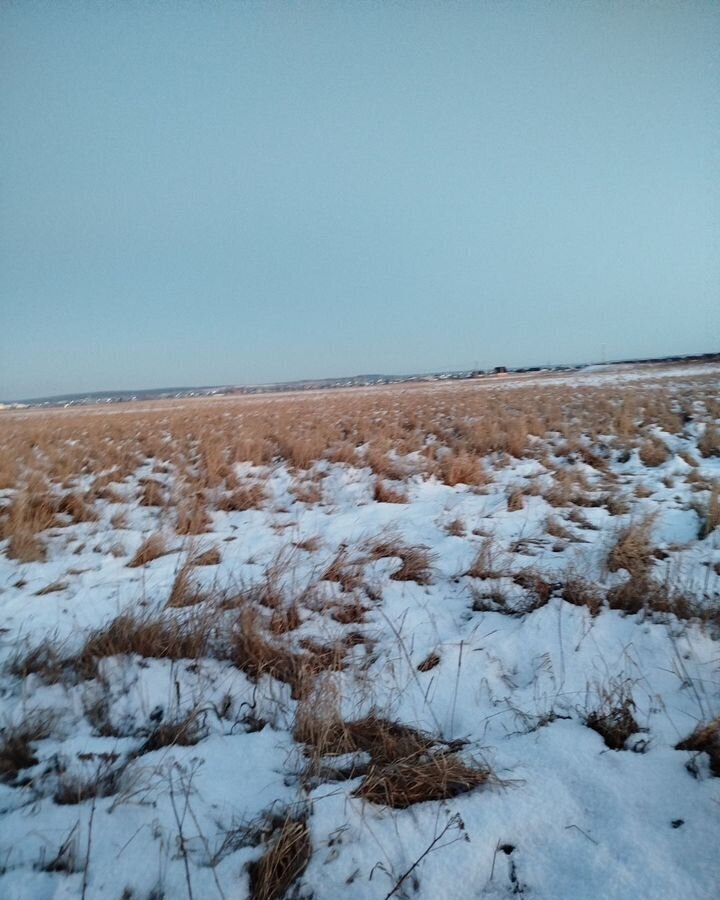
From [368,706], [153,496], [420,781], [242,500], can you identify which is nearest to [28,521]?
[153,496]

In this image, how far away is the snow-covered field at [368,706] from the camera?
132 cm

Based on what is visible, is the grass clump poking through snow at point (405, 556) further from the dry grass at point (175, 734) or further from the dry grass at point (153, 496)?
the dry grass at point (153, 496)

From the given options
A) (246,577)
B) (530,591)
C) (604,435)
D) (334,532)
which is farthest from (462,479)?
(604,435)

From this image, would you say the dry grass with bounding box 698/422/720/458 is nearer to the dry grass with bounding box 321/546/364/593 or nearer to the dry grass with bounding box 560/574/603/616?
the dry grass with bounding box 560/574/603/616

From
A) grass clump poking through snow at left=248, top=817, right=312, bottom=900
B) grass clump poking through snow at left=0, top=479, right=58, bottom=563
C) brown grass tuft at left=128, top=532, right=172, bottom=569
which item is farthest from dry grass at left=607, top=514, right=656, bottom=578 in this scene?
grass clump poking through snow at left=0, top=479, right=58, bottom=563

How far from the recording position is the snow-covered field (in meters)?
1.32

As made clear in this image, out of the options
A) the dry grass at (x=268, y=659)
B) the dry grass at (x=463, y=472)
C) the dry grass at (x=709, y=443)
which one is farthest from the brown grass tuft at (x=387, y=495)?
the dry grass at (x=709, y=443)

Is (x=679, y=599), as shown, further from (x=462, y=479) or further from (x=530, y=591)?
(x=462, y=479)

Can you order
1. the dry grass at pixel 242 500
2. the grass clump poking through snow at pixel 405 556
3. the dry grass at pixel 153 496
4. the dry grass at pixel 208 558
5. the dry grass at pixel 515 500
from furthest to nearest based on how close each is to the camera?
the dry grass at pixel 153 496, the dry grass at pixel 242 500, the dry grass at pixel 515 500, the dry grass at pixel 208 558, the grass clump poking through snow at pixel 405 556

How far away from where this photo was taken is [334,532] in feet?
13.7

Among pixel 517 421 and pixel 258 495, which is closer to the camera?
pixel 258 495

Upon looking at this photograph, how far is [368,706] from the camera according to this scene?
1975 mm

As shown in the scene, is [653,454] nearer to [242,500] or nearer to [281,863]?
[242,500]

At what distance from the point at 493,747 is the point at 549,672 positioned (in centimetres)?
58
